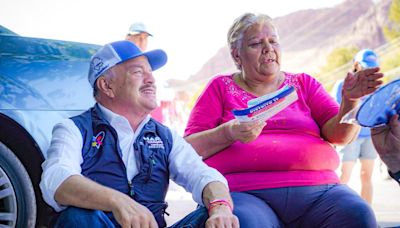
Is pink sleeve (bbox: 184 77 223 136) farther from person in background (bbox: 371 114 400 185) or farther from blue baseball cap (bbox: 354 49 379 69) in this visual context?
blue baseball cap (bbox: 354 49 379 69)

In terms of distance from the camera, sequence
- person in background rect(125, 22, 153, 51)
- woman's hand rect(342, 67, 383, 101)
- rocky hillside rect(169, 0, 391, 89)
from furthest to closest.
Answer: rocky hillside rect(169, 0, 391, 89) → person in background rect(125, 22, 153, 51) → woman's hand rect(342, 67, 383, 101)

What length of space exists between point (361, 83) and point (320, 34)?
70.4 metres

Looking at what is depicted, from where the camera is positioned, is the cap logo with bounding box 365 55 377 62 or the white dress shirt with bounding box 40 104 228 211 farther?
the cap logo with bounding box 365 55 377 62

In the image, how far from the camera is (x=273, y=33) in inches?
91.0

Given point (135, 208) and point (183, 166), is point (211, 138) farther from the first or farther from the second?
point (135, 208)

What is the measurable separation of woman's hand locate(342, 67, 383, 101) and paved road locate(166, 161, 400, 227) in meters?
2.26

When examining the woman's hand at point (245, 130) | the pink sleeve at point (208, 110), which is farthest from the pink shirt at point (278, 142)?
the woman's hand at point (245, 130)

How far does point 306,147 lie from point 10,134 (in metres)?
1.38

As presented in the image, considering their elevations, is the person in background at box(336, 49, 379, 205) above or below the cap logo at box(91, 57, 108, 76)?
below

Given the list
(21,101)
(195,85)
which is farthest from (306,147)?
(195,85)

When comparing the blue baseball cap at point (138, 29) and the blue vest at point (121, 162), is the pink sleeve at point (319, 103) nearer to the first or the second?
the blue vest at point (121, 162)

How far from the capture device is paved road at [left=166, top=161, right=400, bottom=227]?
442cm

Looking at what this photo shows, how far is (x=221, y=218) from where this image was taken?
1619 mm

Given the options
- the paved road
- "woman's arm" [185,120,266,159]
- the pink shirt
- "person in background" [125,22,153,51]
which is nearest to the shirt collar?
"woman's arm" [185,120,266,159]
